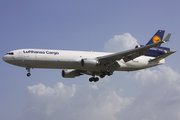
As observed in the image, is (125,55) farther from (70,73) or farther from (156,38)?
(70,73)

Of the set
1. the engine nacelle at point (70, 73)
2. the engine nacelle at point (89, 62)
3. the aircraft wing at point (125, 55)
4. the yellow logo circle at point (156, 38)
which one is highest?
the yellow logo circle at point (156, 38)

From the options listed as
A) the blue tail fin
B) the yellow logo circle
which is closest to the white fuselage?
the blue tail fin

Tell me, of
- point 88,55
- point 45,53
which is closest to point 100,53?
point 88,55

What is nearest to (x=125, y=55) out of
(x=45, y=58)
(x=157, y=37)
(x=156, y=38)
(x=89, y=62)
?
(x=89, y=62)

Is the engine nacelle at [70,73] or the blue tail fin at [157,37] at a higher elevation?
the blue tail fin at [157,37]

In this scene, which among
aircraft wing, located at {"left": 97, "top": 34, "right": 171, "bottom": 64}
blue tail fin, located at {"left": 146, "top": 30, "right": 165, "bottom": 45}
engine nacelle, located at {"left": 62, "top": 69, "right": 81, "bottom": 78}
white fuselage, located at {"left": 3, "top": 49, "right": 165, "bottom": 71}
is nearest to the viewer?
aircraft wing, located at {"left": 97, "top": 34, "right": 171, "bottom": 64}

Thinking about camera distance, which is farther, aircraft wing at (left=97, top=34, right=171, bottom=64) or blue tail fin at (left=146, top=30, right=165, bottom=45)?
blue tail fin at (left=146, top=30, right=165, bottom=45)

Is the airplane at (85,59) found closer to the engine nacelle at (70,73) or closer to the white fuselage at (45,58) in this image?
the white fuselage at (45,58)

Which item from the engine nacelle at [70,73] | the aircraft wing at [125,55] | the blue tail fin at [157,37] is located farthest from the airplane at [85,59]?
the engine nacelle at [70,73]

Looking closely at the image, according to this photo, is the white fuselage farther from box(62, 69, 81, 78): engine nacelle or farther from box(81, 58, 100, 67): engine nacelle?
box(62, 69, 81, 78): engine nacelle

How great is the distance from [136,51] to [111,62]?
17.0 ft

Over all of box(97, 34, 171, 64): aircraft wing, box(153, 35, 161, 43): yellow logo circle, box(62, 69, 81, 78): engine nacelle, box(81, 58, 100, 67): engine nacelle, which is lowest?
box(62, 69, 81, 78): engine nacelle

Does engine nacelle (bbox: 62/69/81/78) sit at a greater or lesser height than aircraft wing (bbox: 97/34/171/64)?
lesser

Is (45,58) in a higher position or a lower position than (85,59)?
higher
